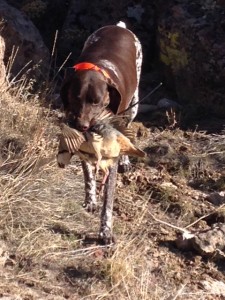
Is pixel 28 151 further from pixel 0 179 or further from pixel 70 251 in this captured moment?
pixel 70 251

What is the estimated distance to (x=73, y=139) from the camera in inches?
173

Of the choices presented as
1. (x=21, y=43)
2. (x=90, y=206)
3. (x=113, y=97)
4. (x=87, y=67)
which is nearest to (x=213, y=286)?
(x=90, y=206)

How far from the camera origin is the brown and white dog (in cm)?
495

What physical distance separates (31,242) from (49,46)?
374cm

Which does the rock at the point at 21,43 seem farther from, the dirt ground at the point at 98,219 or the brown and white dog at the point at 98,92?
the brown and white dog at the point at 98,92

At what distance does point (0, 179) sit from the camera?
4902 millimetres

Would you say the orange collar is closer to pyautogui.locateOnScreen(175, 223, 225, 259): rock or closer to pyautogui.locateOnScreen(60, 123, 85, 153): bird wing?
pyautogui.locateOnScreen(60, 123, 85, 153): bird wing

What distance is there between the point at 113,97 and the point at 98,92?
0.17 m

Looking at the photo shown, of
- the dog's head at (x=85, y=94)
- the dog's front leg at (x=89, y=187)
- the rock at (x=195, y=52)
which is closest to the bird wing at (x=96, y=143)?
the dog's head at (x=85, y=94)

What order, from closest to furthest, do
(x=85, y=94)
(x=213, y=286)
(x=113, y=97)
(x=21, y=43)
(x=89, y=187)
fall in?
(x=213, y=286)
(x=85, y=94)
(x=113, y=97)
(x=89, y=187)
(x=21, y=43)

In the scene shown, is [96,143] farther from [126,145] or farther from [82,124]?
[82,124]

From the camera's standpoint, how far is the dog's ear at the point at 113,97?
16.7 ft

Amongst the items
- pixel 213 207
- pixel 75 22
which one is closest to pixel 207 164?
pixel 213 207

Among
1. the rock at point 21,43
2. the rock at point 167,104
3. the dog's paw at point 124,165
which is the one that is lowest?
the dog's paw at point 124,165
